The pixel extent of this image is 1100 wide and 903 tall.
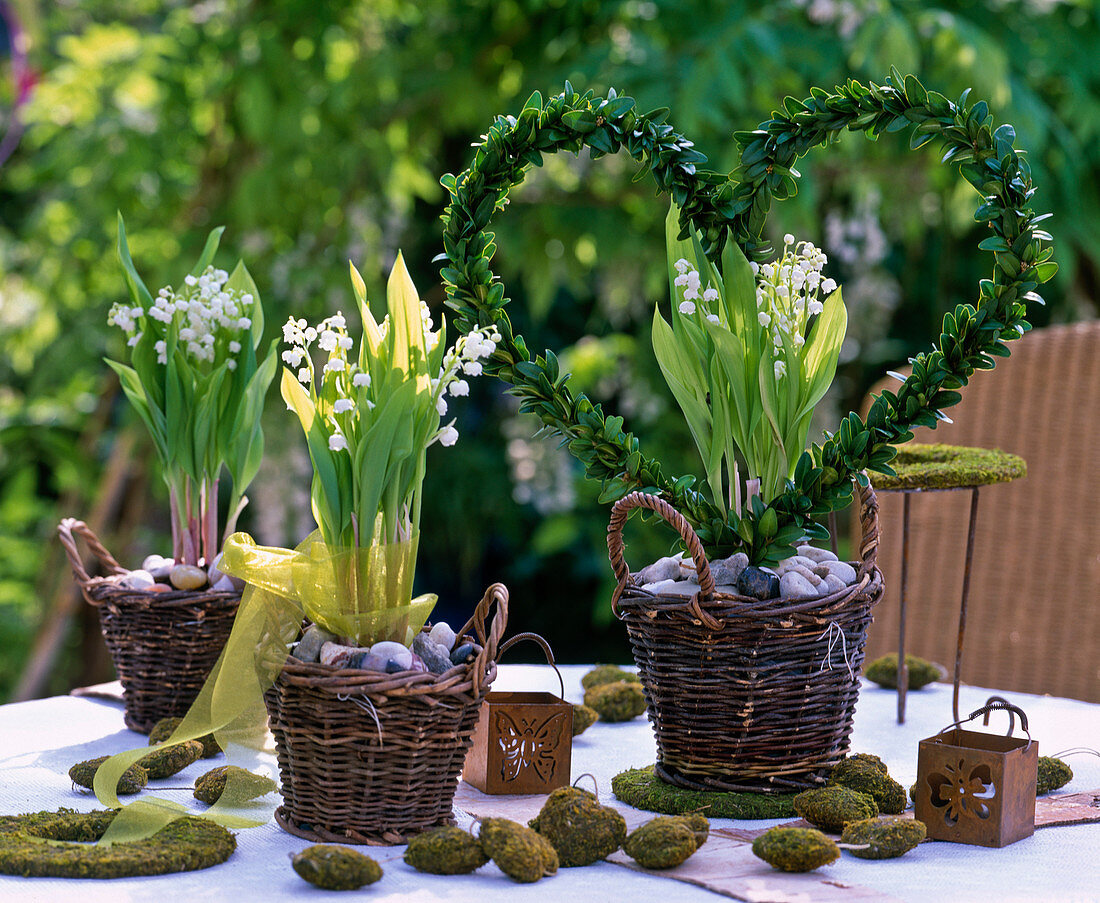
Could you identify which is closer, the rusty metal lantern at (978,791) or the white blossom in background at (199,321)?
the rusty metal lantern at (978,791)

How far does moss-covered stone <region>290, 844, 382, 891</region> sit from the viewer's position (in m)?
0.80

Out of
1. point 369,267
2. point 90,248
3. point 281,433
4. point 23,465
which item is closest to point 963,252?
point 369,267

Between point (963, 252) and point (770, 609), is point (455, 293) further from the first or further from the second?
point (963, 252)

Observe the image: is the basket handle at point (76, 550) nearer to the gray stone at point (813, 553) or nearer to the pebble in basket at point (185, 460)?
the pebble in basket at point (185, 460)

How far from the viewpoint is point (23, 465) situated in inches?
117

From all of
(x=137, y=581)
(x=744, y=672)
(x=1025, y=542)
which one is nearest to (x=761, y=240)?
(x=744, y=672)

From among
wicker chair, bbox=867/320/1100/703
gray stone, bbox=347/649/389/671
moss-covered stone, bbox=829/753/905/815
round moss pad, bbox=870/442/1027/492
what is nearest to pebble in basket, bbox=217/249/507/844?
gray stone, bbox=347/649/389/671

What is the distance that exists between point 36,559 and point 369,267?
2011 mm

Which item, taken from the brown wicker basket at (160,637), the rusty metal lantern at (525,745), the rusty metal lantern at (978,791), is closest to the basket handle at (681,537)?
the rusty metal lantern at (525,745)

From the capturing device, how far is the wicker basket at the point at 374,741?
0.87 meters

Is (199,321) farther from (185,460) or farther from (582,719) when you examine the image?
(582,719)

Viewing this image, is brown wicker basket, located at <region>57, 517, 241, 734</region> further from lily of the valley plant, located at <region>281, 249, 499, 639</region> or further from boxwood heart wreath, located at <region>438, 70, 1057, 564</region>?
boxwood heart wreath, located at <region>438, 70, 1057, 564</region>

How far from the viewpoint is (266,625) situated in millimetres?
976

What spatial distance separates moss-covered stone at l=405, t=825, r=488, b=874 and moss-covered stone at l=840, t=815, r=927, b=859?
0.29 m
